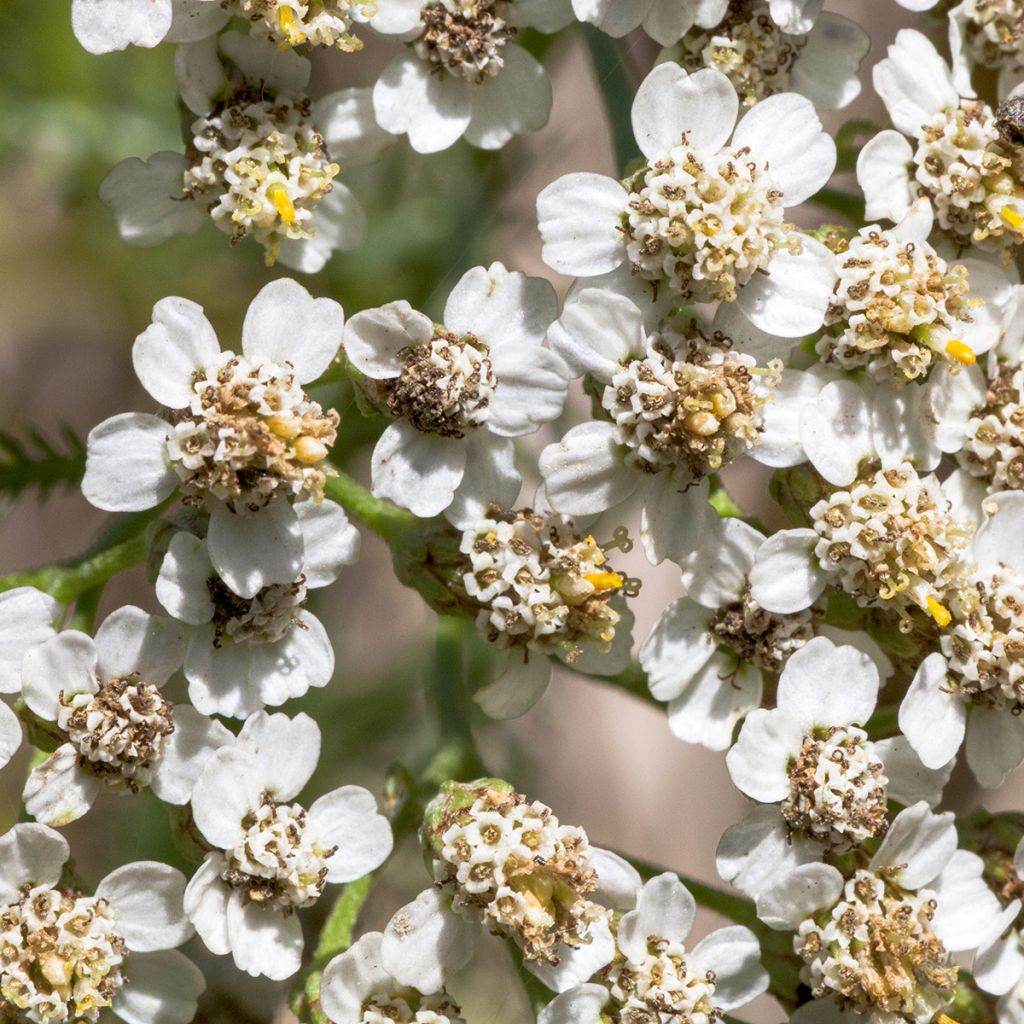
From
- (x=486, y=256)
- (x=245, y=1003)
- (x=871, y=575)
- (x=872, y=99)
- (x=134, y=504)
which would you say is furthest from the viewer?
(x=872, y=99)

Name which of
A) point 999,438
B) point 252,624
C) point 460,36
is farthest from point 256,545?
point 999,438

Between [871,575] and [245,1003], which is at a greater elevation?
[871,575]

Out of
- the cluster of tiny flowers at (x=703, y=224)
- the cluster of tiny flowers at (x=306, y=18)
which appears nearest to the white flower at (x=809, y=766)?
the cluster of tiny flowers at (x=703, y=224)

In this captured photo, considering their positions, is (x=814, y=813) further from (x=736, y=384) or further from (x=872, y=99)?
(x=872, y=99)

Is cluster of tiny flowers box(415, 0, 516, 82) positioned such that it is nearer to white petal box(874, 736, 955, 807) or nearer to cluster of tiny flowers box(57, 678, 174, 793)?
cluster of tiny flowers box(57, 678, 174, 793)

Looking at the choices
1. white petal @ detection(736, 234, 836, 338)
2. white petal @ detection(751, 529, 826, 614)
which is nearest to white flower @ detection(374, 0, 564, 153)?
white petal @ detection(736, 234, 836, 338)

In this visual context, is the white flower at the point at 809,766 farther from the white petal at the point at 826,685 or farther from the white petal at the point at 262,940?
the white petal at the point at 262,940

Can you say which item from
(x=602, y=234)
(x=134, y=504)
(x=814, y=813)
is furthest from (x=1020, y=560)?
(x=134, y=504)
